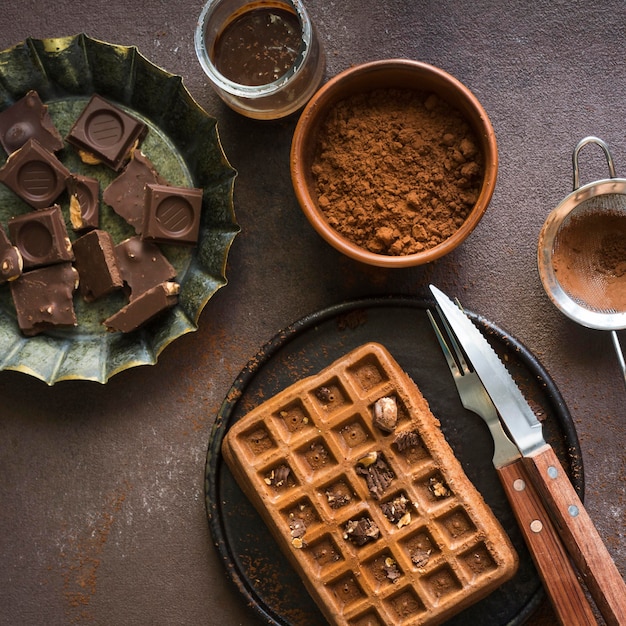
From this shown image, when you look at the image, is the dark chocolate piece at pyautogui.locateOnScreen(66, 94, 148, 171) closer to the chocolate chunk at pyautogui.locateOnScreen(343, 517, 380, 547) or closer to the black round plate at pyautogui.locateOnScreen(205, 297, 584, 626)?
the black round plate at pyautogui.locateOnScreen(205, 297, 584, 626)

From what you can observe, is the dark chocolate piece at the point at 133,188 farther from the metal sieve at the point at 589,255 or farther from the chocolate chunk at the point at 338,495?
the metal sieve at the point at 589,255

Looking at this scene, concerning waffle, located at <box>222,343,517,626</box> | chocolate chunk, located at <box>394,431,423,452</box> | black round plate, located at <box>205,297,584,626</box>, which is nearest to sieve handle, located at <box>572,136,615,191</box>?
black round plate, located at <box>205,297,584,626</box>

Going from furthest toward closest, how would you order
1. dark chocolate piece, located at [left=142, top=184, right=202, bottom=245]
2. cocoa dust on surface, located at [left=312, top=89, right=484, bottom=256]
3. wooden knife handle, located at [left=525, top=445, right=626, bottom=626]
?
dark chocolate piece, located at [left=142, top=184, right=202, bottom=245] < cocoa dust on surface, located at [left=312, top=89, right=484, bottom=256] < wooden knife handle, located at [left=525, top=445, right=626, bottom=626]

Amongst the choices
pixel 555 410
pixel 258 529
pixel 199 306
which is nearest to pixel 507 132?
pixel 555 410

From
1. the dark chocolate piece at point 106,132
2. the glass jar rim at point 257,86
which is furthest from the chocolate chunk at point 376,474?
the dark chocolate piece at point 106,132

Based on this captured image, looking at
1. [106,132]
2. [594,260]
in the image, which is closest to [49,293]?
[106,132]

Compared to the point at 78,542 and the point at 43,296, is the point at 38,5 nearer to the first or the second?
the point at 43,296
